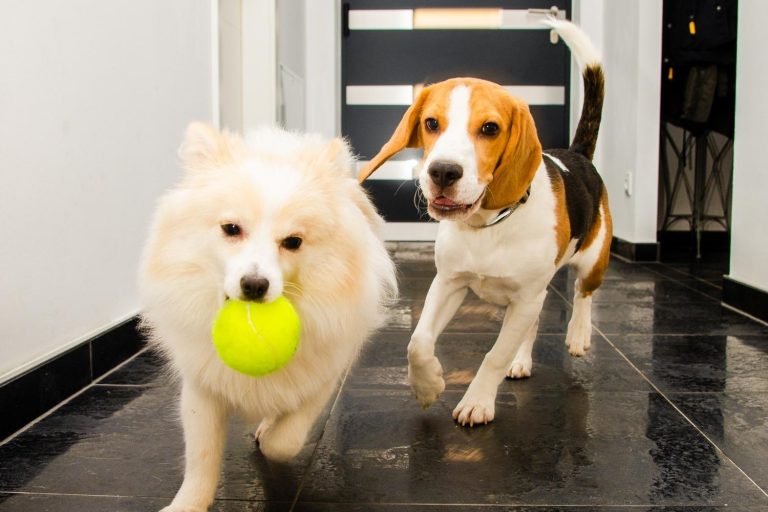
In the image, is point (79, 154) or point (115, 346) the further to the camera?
point (115, 346)

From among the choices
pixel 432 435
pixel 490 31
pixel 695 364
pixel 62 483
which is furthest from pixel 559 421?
pixel 490 31

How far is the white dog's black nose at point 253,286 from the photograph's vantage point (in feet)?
4.33

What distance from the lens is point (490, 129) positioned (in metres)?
1.94

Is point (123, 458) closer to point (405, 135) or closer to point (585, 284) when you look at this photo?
point (405, 135)

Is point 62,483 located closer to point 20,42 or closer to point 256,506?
point 256,506

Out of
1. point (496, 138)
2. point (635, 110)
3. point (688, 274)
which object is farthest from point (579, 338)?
point (635, 110)

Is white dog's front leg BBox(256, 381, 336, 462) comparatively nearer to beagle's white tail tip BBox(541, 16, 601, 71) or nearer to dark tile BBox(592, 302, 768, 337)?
beagle's white tail tip BBox(541, 16, 601, 71)

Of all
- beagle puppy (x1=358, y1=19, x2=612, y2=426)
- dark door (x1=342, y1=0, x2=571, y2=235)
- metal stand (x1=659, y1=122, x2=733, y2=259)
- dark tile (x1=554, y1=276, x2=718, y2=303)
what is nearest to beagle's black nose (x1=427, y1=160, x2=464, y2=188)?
beagle puppy (x1=358, y1=19, x2=612, y2=426)

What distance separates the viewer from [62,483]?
5.46ft

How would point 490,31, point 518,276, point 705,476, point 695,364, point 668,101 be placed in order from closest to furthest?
point 705,476 < point 518,276 < point 695,364 < point 668,101 < point 490,31

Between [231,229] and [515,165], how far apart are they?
2.82 ft

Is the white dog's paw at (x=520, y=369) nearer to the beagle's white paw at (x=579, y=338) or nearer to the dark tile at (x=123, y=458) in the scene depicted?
the beagle's white paw at (x=579, y=338)

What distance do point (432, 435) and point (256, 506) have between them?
1.87 ft

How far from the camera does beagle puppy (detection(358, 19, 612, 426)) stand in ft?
6.25
